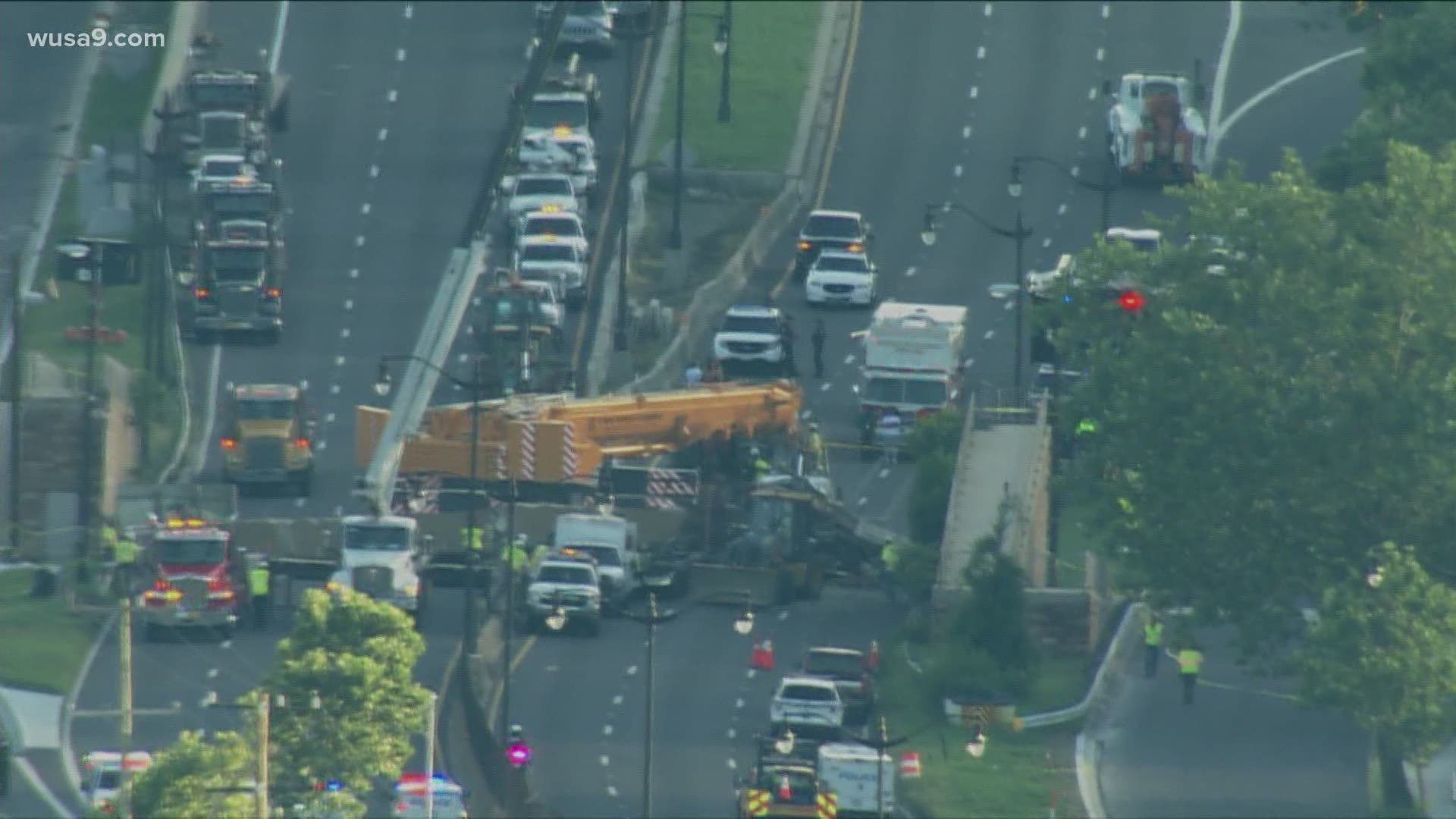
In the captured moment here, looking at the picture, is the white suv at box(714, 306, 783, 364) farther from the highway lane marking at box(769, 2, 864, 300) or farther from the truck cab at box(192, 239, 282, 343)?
the truck cab at box(192, 239, 282, 343)

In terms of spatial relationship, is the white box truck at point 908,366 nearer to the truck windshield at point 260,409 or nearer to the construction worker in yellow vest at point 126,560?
the truck windshield at point 260,409

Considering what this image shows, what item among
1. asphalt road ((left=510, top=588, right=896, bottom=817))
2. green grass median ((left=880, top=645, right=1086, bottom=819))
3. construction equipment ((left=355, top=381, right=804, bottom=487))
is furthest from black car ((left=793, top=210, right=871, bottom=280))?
green grass median ((left=880, top=645, right=1086, bottom=819))

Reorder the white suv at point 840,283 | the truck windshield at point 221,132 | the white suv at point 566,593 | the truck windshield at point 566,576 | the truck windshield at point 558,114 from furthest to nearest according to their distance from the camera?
the truck windshield at point 558,114 → the truck windshield at point 221,132 → the white suv at point 840,283 → the truck windshield at point 566,576 → the white suv at point 566,593

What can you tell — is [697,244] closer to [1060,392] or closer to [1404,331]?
[1060,392]

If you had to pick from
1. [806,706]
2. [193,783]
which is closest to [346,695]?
[193,783]

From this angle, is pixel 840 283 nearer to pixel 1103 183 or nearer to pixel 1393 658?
pixel 1103 183

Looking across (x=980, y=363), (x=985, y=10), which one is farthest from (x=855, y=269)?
(x=985, y=10)

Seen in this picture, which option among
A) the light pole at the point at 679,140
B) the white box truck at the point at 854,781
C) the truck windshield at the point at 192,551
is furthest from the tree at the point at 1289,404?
the light pole at the point at 679,140
